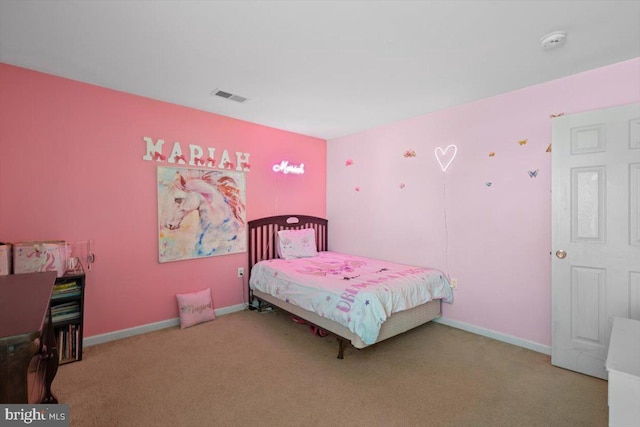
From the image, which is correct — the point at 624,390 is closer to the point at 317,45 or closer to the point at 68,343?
the point at 317,45

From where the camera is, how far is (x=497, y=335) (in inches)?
117

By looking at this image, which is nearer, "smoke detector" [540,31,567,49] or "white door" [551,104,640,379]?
"smoke detector" [540,31,567,49]

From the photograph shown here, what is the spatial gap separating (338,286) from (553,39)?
2.43m

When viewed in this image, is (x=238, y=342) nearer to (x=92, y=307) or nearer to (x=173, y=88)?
(x=92, y=307)

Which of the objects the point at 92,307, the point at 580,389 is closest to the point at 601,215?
the point at 580,389

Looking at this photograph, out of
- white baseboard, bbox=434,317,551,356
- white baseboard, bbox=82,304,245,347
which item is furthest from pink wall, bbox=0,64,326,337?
white baseboard, bbox=434,317,551,356

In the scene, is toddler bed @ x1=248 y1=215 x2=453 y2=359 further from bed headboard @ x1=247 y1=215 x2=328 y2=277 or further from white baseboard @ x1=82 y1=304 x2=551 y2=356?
white baseboard @ x1=82 y1=304 x2=551 y2=356

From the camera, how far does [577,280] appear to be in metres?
2.38

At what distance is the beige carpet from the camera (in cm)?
187

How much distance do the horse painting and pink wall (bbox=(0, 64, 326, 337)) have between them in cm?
10

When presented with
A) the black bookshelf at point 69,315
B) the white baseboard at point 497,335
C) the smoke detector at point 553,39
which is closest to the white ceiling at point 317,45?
the smoke detector at point 553,39

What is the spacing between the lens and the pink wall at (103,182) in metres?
2.50

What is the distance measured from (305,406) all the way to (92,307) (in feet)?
7.41

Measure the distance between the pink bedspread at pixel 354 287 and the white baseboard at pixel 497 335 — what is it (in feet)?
0.83
